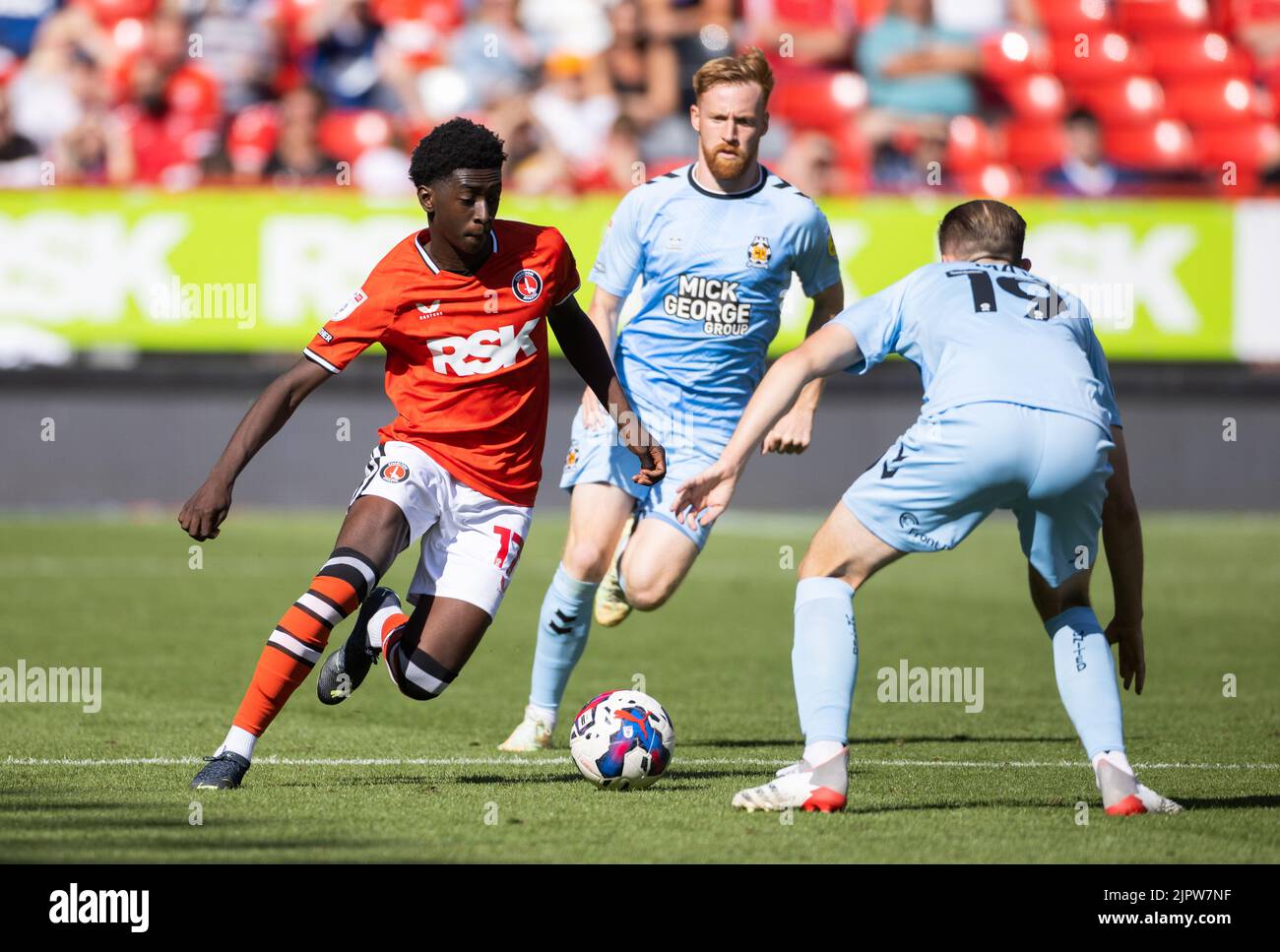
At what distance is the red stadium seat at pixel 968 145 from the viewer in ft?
63.3

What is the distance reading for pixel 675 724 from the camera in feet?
26.5

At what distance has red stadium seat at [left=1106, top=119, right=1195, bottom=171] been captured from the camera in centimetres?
1991

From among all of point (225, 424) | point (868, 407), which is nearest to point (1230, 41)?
point (868, 407)

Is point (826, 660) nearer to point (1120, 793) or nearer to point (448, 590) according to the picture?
point (1120, 793)

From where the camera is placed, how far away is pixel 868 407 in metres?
17.6

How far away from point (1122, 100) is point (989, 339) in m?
15.6

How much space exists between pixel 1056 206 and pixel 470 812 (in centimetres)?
1331

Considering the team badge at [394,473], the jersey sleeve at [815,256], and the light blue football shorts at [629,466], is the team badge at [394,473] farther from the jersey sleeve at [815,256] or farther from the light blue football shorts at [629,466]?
the jersey sleeve at [815,256]

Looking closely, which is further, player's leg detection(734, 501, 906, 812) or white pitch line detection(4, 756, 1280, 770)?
white pitch line detection(4, 756, 1280, 770)

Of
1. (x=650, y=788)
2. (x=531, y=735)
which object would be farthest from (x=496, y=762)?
(x=650, y=788)

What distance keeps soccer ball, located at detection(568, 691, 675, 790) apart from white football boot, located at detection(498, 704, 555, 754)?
949 mm

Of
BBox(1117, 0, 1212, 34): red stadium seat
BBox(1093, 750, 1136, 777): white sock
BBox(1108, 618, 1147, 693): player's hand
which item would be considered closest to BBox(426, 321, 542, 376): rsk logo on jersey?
BBox(1108, 618, 1147, 693): player's hand

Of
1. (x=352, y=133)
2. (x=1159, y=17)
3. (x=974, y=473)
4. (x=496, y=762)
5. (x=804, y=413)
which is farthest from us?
(x=1159, y=17)

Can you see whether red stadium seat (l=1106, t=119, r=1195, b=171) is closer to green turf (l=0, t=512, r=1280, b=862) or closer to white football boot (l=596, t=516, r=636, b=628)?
green turf (l=0, t=512, r=1280, b=862)
